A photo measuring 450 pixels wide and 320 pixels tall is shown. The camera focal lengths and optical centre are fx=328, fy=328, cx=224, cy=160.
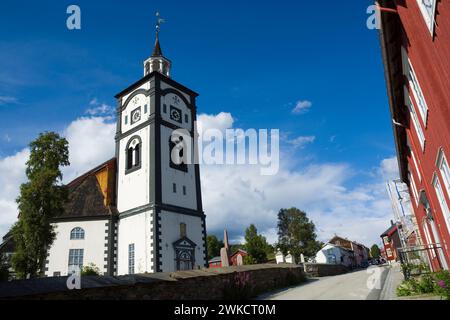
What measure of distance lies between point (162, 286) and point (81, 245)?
775 inches

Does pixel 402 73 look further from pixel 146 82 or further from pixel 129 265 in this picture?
pixel 146 82

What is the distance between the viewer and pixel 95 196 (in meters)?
30.6

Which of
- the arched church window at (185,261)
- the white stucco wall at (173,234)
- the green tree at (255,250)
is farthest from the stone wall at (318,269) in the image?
the arched church window at (185,261)

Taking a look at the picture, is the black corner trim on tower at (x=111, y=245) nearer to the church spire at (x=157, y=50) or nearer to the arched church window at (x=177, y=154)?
the arched church window at (x=177, y=154)

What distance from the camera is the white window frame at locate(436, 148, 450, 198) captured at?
8736 mm

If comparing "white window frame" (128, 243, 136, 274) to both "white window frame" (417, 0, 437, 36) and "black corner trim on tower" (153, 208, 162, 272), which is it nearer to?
"black corner trim on tower" (153, 208, 162, 272)

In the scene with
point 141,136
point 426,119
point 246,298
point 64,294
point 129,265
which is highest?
point 141,136

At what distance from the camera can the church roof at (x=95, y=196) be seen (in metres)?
28.7

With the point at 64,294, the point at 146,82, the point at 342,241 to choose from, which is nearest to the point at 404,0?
the point at 64,294

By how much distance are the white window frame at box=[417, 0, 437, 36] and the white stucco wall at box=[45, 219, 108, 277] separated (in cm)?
2685

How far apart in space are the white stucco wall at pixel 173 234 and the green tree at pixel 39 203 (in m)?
9.58

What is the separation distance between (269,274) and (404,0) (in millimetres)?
16437

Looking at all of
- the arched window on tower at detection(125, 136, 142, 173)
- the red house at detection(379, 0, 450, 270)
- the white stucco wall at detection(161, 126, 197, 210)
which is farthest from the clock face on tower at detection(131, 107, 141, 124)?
the red house at detection(379, 0, 450, 270)

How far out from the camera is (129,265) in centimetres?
2619
